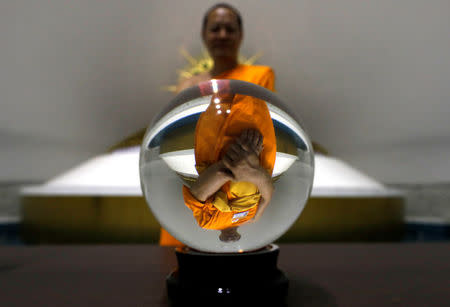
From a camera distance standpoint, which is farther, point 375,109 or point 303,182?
point 375,109

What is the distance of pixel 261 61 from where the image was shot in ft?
3.72

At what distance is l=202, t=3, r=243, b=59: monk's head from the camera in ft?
1.90

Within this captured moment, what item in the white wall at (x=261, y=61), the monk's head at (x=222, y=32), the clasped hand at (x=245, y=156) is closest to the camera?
the clasped hand at (x=245, y=156)

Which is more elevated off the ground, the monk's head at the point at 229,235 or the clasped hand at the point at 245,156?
the clasped hand at the point at 245,156

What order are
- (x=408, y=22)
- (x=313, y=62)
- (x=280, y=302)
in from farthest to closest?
(x=313, y=62), (x=408, y=22), (x=280, y=302)

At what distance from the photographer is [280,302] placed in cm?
18

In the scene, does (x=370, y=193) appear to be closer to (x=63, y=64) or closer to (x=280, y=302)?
(x=280, y=302)

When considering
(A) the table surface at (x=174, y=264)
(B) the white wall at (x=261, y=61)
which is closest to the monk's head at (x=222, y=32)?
(A) the table surface at (x=174, y=264)

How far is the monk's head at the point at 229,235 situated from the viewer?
19 centimetres

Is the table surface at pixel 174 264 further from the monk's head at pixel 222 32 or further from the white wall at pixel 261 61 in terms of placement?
the white wall at pixel 261 61

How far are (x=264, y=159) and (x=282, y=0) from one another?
1.01 metres

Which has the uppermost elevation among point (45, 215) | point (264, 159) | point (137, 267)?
point (264, 159)

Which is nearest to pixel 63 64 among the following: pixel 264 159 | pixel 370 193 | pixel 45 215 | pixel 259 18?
pixel 45 215

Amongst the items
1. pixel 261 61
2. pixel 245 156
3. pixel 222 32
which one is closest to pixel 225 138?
pixel 245 156
